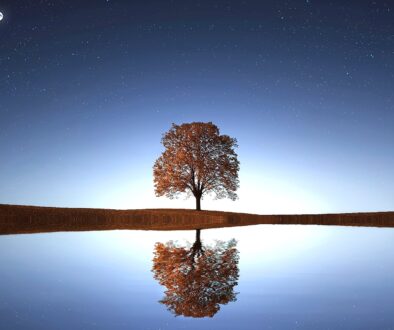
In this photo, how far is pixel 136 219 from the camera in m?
46.2

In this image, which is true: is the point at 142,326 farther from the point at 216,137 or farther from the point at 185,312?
the point at 216,137

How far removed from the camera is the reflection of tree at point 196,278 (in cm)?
512

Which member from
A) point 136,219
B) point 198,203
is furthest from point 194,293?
point 198,203

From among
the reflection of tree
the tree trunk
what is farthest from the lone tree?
the reflection of tree

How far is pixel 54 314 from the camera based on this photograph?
469 cm

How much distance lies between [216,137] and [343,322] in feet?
157

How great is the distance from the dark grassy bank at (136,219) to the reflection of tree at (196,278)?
18481mm

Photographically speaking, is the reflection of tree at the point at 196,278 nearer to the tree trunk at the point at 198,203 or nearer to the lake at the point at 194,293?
the lake at the point at 194,293

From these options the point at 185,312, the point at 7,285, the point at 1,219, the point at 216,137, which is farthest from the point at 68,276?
the point at 216,137

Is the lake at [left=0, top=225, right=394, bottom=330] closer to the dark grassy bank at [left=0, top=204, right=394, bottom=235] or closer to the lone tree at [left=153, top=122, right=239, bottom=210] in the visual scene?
the dark grassy bank at [left=0, top=204, right=394, bottom=235]

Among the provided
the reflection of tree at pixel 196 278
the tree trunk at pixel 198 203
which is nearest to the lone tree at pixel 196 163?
the tree trunk at pixel 198 203

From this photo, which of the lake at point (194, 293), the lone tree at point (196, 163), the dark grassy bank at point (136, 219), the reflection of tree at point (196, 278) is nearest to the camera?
the lake at point (194, 293)

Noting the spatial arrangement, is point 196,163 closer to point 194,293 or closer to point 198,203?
point 198,203

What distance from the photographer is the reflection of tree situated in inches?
202
